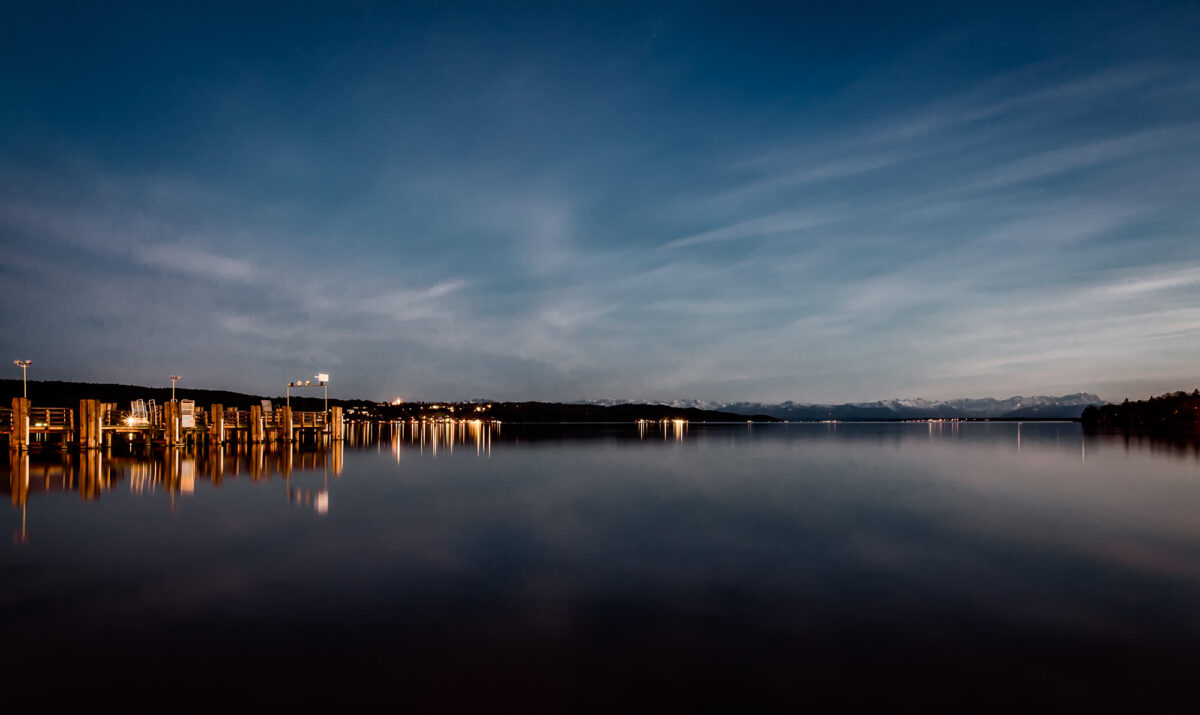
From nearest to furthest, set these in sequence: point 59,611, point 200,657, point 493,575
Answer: point 200,657 → point 59,611 → point 493,575

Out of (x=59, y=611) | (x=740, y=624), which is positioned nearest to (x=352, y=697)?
(x=740, y=624)

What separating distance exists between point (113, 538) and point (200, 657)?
8554mm

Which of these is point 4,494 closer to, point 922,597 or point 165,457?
point 165,457

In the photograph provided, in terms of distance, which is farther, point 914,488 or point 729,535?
point 914,488

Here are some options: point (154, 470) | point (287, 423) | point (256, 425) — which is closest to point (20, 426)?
point (256, 425)

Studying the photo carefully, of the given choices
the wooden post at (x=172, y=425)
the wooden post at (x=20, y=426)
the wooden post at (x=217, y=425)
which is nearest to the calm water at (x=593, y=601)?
the wooden post at (x=20, y=426)

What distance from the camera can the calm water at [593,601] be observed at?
5.92m

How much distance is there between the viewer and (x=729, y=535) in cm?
1375

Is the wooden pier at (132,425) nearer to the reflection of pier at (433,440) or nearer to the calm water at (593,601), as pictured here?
the reflection of pier at (433,440)

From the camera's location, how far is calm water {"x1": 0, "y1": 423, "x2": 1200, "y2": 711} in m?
5.92

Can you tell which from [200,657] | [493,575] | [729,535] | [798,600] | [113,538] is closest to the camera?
[200,657]

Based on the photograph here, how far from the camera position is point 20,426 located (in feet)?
112

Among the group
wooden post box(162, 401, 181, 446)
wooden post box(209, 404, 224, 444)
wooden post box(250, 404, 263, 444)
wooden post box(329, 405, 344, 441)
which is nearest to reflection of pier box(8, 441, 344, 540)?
wooden post box(162, 401, 181, 446)

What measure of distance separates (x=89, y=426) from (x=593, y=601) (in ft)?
133
